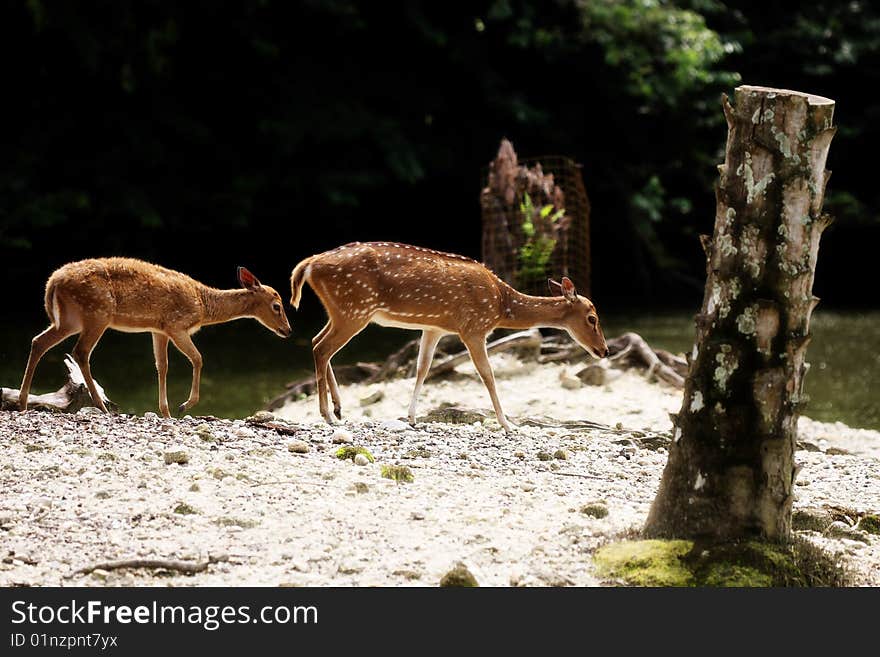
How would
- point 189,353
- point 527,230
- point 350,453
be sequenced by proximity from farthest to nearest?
point 527,230, point 189,353, point 350,453

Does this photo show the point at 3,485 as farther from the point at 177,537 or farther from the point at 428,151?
the point at 428,151

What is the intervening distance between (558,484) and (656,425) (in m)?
3.24

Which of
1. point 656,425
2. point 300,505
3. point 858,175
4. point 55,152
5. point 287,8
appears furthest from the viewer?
point 858,175

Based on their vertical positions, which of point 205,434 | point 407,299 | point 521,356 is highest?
point 407,299

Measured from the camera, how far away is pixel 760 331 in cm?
484

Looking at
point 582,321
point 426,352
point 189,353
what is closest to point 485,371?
point 426,352

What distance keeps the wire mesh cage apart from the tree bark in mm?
7647

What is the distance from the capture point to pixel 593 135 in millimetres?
23141

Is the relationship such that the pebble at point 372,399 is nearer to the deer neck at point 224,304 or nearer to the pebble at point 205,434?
the deer neck at point 224,304

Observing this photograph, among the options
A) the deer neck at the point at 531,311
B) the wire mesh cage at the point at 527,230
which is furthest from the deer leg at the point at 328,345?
the wire mesh cage at the point at 527,230

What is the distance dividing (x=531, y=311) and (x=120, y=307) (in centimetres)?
272

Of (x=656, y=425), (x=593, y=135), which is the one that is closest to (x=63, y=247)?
(x=593, y=135)

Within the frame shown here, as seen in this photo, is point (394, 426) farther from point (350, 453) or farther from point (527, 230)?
point (527, 230)

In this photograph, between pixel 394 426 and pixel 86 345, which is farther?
pixel 86 345
